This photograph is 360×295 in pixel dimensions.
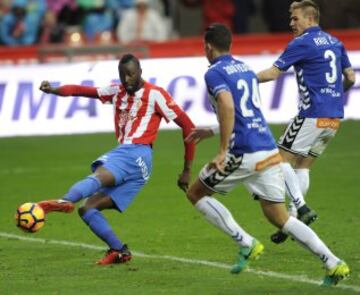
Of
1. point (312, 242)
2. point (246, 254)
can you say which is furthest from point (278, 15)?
point (312, 242)

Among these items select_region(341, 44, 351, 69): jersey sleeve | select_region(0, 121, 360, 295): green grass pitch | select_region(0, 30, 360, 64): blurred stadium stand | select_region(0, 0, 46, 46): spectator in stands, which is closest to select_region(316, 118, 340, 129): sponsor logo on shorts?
select_region(341, 44, 351, 69): jersey sleeve

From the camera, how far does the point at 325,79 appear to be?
500 inches

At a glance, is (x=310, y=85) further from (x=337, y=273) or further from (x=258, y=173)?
(x=337, y=273)

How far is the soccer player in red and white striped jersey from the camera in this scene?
38.5ft

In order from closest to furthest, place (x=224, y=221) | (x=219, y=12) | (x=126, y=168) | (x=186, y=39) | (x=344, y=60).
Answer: (x=224, y=221) → (x=126, y=168) → (x=344, y=60) → (x=186, y=39) → (x=219, y=12)

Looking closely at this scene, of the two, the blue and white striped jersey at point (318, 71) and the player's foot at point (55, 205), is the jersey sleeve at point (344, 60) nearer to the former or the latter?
the blue and white striped jersey at point (318, 71)

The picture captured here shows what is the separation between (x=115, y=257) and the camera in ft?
38.5

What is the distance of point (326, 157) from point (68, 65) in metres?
4.90

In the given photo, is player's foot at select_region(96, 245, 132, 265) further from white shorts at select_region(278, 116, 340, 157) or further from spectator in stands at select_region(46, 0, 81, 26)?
spectator in stands at select_region(46, 0, 81, 26)

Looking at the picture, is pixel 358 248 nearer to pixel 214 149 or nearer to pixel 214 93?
pixel 214 93

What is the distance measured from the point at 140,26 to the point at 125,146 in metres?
14.4

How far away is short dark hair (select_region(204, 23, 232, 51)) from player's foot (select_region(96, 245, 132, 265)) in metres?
2.42

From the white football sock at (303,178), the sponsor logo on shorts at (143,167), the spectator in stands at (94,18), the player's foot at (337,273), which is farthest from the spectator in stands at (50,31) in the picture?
the player's foot at (337,273)

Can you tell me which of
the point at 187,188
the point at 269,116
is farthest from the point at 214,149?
the point at 187,188
